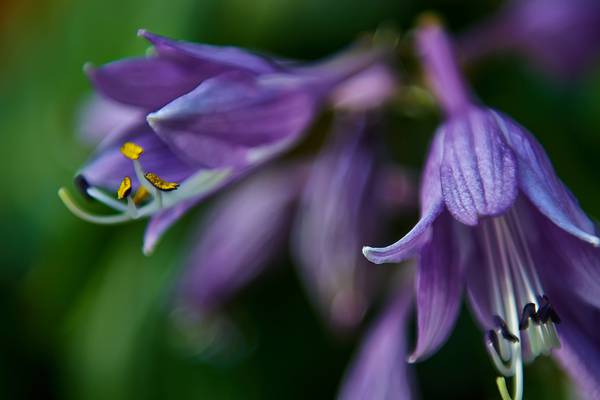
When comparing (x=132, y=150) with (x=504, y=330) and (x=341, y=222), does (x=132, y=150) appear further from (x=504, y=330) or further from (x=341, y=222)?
(x=504, y=330)

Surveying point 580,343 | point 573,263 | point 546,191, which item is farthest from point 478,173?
point 580,343

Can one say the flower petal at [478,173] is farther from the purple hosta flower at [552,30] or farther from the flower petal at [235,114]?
the purple hosta flower at [552,30]

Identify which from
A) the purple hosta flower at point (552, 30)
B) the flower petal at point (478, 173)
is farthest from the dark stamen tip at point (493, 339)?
the purple hosta flower at point (552, 30)

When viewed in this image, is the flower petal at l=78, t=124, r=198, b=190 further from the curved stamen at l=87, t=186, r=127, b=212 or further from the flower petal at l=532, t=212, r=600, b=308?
the flower petal at l=532, t=212, r=600, b=308

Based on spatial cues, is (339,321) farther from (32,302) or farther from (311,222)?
(32,302)

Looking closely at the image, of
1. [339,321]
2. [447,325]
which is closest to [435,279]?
[447,325]

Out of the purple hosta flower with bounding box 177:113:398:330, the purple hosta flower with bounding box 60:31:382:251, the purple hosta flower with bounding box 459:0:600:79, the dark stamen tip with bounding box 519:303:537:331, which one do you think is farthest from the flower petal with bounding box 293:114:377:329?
the purple hosta flower with bounding box 459:0:600:79
